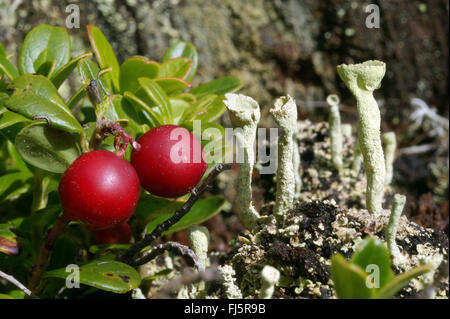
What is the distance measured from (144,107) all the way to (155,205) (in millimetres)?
259

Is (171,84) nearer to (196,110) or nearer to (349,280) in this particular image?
(196,110)

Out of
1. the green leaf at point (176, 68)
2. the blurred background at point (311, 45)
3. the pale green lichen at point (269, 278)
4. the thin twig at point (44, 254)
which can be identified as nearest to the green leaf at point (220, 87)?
the green leaf at point (176, 68)

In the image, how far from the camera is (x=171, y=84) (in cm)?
135

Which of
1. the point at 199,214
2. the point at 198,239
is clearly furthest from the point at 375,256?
the point at 199,214

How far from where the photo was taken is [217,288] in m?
1.23

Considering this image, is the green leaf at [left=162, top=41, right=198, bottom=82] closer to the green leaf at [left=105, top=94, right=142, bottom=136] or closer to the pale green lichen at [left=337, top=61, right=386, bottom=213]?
the green leaf at [left=105, top=94, right=142, bottom=136]

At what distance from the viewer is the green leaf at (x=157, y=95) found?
4.09 ft

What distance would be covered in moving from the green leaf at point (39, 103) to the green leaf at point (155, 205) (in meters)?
0.32

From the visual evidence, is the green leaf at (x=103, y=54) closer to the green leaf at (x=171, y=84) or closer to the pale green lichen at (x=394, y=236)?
the green leaf at (x=171, y=84)

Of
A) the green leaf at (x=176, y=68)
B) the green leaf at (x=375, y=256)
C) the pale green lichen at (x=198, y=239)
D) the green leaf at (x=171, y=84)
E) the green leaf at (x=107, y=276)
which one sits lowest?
the green leaf at (x=107, y=276)

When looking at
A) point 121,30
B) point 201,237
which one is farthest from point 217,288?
point 121,30

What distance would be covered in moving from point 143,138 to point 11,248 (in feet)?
1.31

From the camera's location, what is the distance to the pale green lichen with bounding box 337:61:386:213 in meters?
1.05

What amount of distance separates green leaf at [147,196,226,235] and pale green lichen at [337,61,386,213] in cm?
43
